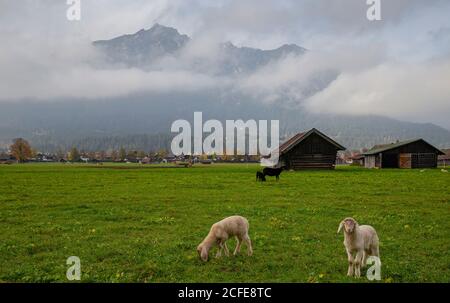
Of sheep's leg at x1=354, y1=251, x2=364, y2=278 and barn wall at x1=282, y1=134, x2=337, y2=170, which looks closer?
sheep's leg at x1=354, y1=251, x2=364, y2=278

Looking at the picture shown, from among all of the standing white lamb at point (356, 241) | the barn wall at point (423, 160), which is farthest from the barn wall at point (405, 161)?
the standing white lamb at point (356, 241)

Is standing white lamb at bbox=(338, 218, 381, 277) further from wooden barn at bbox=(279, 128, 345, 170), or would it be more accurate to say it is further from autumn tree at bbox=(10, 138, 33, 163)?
autumn tree at bbox=(10, 138, 33, 163)

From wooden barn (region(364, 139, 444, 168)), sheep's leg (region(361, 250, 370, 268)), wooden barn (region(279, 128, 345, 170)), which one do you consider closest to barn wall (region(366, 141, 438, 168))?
wooden barn (region(364, 139, 444, 168))

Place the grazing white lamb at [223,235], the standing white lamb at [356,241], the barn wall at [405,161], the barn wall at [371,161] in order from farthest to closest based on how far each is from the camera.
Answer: the barn wall at [371,161], the barn wall at [405,161], the grazing white lamb at [223,235], the standing white lamb at [356,241]

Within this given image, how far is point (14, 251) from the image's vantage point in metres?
12.7

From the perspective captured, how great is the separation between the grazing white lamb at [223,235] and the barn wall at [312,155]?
56.3m

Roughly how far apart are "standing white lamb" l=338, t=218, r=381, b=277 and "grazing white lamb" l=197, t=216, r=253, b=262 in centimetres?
310

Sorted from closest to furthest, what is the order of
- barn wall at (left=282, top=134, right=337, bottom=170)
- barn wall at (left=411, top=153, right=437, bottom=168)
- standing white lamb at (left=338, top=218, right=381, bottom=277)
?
standing white lamb at (left=338, top=218, right=381, bottom=277)
barn wall at (left=282, top=134, right=337, bottom=170)
barn wall at (left=411, top=153, right=437, bottom=168)

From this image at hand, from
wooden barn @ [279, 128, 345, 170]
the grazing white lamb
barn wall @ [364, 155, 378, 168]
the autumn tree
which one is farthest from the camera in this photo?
the autumn tree

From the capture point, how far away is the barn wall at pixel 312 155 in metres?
67.9

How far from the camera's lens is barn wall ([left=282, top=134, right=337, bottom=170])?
6794cm

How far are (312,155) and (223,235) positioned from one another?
59351 millimetres

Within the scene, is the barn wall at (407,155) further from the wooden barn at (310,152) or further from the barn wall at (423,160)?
the wooden barn at (310,152)

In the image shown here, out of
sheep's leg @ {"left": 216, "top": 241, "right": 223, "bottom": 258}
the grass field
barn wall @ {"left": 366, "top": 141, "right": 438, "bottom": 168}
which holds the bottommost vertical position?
the grass field
